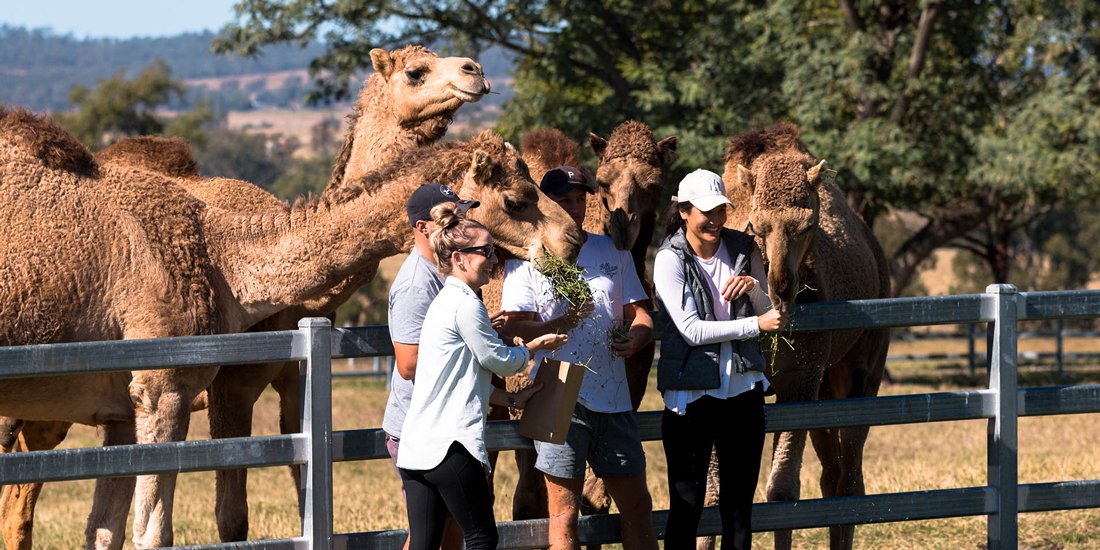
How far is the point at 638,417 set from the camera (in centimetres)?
602

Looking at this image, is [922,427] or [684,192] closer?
[684,192]

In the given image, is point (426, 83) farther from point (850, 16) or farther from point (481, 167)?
point (850, 16)

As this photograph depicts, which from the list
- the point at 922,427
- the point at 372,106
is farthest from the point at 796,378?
the point at 922,427

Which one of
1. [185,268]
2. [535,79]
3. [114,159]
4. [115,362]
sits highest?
[535,79]

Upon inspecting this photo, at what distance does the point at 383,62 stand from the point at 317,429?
3.35 metres

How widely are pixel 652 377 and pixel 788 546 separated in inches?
750

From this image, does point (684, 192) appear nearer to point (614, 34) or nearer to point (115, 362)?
point (115, 362)

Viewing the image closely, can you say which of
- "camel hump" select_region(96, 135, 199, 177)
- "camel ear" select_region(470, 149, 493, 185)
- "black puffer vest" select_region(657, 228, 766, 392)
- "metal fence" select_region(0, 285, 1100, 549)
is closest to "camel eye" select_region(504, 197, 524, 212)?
"camel ear" select_region(470, 149, 493, 185)

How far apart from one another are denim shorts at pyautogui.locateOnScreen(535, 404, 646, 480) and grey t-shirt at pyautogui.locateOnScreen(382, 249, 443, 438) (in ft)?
2.10

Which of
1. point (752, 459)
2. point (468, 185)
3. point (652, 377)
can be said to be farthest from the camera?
point (652, 377)

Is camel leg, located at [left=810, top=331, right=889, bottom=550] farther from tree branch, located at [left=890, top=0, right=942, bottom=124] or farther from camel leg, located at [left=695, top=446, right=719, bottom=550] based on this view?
tree branch, located at [left=890, top=0, right=942, bottom=124]

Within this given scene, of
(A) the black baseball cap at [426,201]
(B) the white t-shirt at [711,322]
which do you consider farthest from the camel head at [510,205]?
(A) the black baseball cap at [426,201]

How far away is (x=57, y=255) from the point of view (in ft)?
20.0

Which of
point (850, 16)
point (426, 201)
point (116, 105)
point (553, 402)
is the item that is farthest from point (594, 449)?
point (116, 105)
